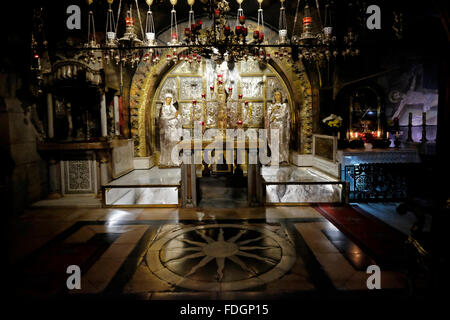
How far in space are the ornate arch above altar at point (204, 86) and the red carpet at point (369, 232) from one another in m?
5.35

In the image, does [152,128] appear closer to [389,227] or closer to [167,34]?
[167,34]

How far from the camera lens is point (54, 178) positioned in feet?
23.1

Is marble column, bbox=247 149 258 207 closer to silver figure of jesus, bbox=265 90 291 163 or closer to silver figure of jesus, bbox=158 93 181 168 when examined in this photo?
silver figure of jesus, bbox=265 90 291 163

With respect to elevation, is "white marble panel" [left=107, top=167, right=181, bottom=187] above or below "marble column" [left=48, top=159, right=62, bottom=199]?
below

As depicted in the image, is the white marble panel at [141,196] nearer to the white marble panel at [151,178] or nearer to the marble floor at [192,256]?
the white marble panel at [151,178]

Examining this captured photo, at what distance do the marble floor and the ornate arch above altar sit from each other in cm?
545

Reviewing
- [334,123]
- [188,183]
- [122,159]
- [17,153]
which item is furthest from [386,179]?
[17,153]

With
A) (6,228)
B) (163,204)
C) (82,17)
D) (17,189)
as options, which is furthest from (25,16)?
(163,204)

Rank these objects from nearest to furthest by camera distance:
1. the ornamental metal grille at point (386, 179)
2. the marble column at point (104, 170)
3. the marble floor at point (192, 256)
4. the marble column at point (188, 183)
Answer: the marble floor at point (192, 256) → the marble column at point (188, 183) → the ornamental metal grille at point (386, 179) → the marble column at point (104, 170)

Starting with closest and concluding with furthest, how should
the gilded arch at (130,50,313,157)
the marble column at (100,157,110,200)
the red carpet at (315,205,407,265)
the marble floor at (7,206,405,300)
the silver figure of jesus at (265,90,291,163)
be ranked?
the marble floor at (7,206,405,300) < the red carpet at (315,205,407,265) < the marble column at (100,157,110,200) < the gilded arch at (130,50,313,157) < the silver figure of jesus at (265,90,291,163)

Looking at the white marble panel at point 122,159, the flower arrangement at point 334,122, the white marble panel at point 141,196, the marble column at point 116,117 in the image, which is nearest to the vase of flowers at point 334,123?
the flower arrangement at point 334,122

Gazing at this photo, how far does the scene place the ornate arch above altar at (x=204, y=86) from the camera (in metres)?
10.7

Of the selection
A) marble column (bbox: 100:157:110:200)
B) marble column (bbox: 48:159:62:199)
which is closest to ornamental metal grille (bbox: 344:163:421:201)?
marble column (bbox: 100:157:110:200)

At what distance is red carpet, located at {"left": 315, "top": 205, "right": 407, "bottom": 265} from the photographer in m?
3.88
